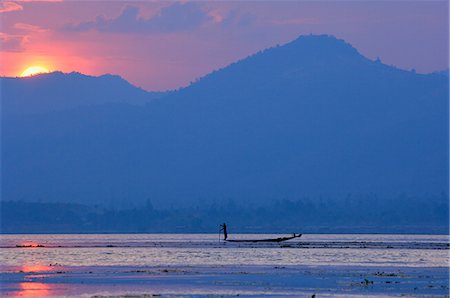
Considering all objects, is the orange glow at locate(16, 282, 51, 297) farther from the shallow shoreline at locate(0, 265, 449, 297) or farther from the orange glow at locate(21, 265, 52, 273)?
the orange glow at locate(21, 265, 52, 273)

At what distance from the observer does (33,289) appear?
2840 inches

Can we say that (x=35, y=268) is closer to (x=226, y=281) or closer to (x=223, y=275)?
(x=223, y=275)

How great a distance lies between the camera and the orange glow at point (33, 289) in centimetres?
6856

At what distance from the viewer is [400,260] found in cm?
11088

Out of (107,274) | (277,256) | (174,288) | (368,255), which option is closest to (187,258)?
(277,256)

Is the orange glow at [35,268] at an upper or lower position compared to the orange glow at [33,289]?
upper

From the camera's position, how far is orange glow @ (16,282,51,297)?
6856cm

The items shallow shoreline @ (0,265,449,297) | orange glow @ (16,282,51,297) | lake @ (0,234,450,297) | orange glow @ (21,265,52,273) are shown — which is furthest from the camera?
orange glow @ (21,265,52,273)

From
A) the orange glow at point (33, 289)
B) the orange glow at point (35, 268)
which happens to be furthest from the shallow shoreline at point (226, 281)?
the orange glow at point (35, 268)

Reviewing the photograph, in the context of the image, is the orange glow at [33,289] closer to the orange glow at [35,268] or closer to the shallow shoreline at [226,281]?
the shallow shoreline at [226,281]

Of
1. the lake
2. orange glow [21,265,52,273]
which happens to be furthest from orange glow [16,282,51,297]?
orange glow [21,265,52,273]

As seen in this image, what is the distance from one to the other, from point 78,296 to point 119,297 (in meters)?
2.42

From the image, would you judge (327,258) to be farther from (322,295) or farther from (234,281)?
(322,295)

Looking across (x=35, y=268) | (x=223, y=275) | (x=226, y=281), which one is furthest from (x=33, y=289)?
(x=35, y=268)
